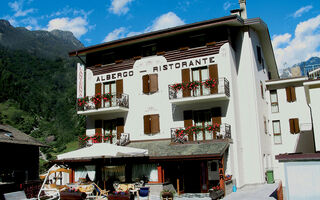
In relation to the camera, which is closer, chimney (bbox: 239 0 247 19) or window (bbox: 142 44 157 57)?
window (bbox: 142 44 157 57)

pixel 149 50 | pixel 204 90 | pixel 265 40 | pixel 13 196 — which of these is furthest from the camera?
pixel 265 40

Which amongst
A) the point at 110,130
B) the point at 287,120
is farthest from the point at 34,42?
the point at 287,120

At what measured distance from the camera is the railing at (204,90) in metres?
19.1

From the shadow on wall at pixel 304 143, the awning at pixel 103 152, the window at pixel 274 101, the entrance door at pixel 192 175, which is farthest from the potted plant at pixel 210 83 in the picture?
the shadow on wall at pixel 304 143

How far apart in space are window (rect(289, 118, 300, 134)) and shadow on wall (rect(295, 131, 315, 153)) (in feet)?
1.97

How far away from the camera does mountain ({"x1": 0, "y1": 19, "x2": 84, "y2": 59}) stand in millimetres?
131337

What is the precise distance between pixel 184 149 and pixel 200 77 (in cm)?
485

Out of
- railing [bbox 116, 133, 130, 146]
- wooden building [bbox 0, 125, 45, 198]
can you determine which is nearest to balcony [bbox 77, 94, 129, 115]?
railing [bbox 116, 133, 130, 146]

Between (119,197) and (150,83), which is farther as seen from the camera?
(150,83)

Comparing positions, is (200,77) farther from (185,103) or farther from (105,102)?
(105,102)

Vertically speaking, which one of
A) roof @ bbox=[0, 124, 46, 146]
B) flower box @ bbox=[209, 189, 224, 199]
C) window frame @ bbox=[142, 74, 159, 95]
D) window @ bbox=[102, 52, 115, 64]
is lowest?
flower box @ bbox=[209, 189, 224, 199]

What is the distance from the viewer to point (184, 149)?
18.2m

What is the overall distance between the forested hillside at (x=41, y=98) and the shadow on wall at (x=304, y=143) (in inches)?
1889

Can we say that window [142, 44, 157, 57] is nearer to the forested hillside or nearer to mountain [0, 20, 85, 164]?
mountain [0, 20, 85, 164]
